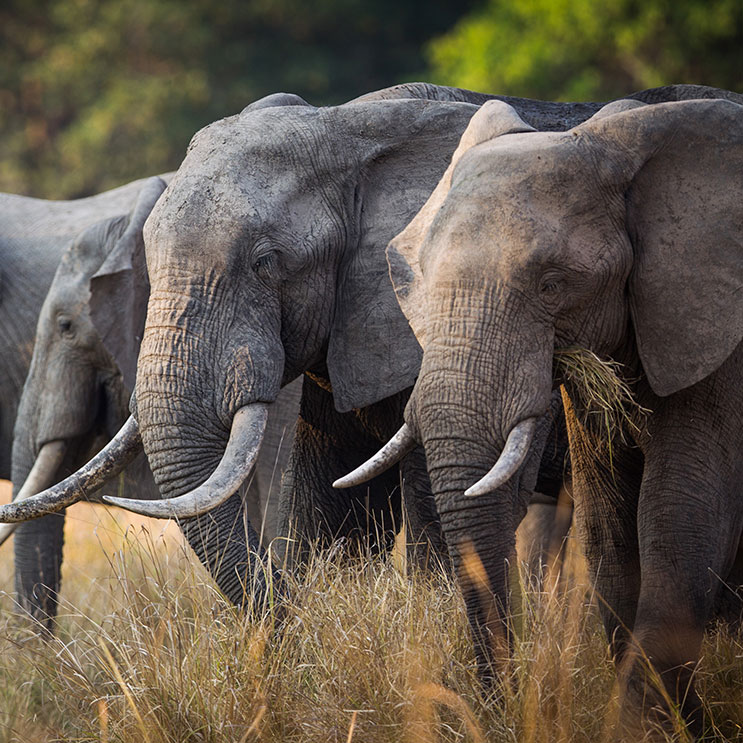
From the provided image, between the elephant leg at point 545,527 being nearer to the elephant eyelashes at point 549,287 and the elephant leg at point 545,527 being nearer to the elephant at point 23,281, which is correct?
the elephant eyelashes at point 549,287

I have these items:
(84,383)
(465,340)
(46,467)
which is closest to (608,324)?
(465,340)

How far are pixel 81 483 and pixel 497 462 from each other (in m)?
1.68

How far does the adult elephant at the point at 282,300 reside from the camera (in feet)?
13.8

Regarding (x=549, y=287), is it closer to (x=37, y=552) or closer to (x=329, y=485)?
(x=329, y=485)

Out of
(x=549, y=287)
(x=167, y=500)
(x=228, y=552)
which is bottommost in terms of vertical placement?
(x=228, y=552)

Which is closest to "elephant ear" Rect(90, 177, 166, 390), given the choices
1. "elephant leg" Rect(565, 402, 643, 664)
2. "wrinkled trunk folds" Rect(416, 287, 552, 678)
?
"elephant leg" Rect(565, 402, 643, 664)

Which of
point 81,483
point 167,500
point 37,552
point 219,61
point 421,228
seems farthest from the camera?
point 219,61

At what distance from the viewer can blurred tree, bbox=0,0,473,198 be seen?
1711cm

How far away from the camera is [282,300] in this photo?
4.42 meters

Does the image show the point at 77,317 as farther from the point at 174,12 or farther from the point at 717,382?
the point at 174,12

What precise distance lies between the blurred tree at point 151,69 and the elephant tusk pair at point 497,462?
539 inches

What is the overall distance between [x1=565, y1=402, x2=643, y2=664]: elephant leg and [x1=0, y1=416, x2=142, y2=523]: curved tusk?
57.4 inches

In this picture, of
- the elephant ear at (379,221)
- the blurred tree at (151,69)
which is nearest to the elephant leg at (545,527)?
the elephant ear at (379,221)

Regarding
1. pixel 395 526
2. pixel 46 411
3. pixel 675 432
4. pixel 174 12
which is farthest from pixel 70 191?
pixel 675 432
